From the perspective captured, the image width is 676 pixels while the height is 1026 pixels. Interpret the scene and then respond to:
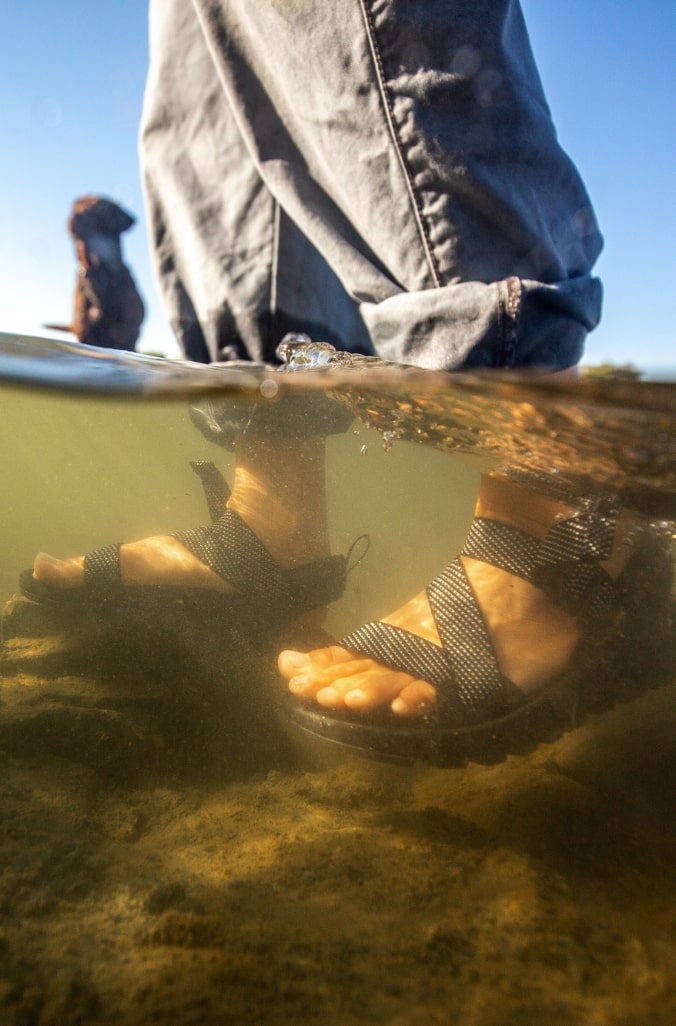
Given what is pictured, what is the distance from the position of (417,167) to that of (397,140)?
104 mm

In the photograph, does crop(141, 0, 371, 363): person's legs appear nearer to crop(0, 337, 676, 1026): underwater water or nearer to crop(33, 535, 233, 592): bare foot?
crop(0, 337, 676, 1026): underwater water

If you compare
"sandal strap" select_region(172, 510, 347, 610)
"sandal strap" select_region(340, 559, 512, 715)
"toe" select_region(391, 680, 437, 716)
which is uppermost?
"sandal strap" select_region(172, 510, 347, 610)

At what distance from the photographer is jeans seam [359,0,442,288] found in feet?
5.38

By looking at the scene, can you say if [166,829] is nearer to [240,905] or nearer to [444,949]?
[240,905]

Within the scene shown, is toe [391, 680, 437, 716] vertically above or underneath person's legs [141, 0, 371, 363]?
underneath

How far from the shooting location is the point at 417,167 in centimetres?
172

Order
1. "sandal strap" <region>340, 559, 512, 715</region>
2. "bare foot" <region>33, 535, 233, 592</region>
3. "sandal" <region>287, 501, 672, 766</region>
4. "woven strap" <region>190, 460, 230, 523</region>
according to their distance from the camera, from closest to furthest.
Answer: "sandal" <region>287, 501, 672, 766</region>, "sandal strap" <region>340, 559, 512, 715</region>, "bare foot" <region>33, 535, 233, 592</region>, "woven strap" <region>190, 460, 230, 523</region>

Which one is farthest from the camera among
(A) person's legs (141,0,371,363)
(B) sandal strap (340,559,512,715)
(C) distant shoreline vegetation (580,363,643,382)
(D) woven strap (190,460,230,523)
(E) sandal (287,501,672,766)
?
(A) person's legs (141,0,371,363)

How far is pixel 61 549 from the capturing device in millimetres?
2109

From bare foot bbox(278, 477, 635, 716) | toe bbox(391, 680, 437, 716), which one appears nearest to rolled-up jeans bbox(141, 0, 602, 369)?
bare foot bbox(278, 477, 635, 716)

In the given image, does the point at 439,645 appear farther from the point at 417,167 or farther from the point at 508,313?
the point at 417,167

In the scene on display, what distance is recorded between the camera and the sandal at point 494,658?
1.51 meters

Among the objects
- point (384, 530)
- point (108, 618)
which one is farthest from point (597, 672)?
point (108, 618)

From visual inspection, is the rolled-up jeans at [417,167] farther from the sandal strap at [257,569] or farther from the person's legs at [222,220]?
the sandal strap at [257,569]
